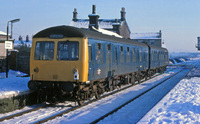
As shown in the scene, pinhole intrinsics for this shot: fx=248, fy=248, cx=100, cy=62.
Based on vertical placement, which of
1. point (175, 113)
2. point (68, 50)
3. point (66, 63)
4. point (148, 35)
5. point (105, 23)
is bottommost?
point (175, 113)

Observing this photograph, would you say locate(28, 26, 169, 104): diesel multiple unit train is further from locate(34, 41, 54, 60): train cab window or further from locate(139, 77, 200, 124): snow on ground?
locate(139, 77, 200, 124): snow on ground

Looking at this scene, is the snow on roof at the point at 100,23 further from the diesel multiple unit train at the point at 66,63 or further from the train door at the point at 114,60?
the diesel multiple unit train at the point at 66,63

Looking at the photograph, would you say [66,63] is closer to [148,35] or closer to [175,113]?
[175,113]

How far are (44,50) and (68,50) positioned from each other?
1.09 metres

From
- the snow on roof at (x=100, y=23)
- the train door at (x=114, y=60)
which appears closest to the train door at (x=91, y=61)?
the train door at (x=114, y=60)

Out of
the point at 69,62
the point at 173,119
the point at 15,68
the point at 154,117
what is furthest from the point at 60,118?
the point at 15,68

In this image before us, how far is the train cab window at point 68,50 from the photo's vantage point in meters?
9.77

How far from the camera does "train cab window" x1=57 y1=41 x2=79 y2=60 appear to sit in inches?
385

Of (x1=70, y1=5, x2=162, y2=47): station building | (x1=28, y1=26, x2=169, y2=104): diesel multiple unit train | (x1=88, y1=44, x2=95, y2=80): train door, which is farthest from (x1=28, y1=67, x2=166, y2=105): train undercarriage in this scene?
(x1=70, y1=5, x2=162, y2=47): station building

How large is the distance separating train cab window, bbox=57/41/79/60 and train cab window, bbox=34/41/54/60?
350 mm

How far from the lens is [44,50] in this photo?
33.6 feet

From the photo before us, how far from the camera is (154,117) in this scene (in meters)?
7.30

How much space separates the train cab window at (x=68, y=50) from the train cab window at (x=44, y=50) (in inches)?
13.8

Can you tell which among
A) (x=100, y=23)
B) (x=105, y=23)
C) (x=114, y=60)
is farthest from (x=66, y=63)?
(x=100, y=23)
